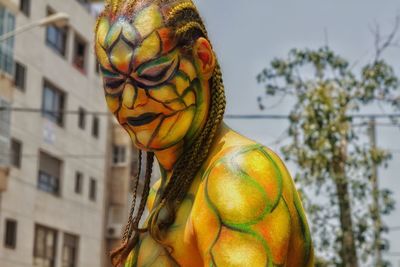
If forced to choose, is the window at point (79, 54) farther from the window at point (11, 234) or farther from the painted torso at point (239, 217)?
the painted torso at point (239, 217)

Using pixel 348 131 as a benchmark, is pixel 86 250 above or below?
below

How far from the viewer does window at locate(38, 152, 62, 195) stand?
3282 cm

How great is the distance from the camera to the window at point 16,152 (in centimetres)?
3044

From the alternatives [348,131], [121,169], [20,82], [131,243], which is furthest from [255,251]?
[121,169]

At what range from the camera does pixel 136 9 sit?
3363 mm

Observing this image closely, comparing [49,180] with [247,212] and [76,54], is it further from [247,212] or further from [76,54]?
[247,212]

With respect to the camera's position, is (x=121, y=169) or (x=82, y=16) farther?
(x=121, y=169)

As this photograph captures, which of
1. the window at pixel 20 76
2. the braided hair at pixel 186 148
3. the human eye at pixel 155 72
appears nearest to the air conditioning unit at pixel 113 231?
the window at pixel 20 76

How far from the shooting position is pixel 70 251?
116ft

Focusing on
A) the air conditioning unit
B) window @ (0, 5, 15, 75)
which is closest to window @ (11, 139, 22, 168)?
window @ (0, 5, 15, 75)

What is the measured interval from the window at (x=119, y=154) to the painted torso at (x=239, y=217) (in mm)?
36849

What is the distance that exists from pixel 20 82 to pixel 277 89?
18.3 metres

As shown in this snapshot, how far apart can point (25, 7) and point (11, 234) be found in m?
7.57

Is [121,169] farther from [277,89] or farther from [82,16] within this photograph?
[277,89]
